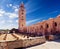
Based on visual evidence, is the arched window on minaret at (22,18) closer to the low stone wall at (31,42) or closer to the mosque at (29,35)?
the mosque at (29,35)

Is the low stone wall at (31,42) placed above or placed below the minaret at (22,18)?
below

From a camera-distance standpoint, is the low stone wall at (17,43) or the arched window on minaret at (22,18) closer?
the low stone wall at (17,43)

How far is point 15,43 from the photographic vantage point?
5508 millimetres

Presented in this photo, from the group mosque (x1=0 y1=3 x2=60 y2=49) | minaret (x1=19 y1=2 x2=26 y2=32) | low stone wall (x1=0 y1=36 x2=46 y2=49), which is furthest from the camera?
minaret (x1=19 y1=2 x2=26 y2=32)

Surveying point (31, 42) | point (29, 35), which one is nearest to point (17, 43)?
point (31, 42)

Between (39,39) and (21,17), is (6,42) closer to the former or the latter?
(39,39)

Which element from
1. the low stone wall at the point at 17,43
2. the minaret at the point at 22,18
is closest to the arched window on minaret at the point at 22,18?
the minaret at the point at 22,18

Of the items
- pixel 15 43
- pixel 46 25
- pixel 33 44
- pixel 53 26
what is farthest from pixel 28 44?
pixel 46 25

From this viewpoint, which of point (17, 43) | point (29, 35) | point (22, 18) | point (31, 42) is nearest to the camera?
point (17, 43)

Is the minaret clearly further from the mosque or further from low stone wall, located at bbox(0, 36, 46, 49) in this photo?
low stone wall, located at bbox(0, 36, 46, 49)

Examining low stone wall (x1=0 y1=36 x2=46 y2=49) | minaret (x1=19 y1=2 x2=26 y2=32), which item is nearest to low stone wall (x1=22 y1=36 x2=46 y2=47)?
low stone wall (x1=0 y1=36 x2=46 y2=49)

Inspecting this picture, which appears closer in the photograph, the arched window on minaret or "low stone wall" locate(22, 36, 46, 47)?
"low stone wall" locate(22, 36, 46, 47)

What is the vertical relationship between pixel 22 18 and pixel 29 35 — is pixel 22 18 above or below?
above

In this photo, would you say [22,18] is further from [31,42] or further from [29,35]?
[31,42]
